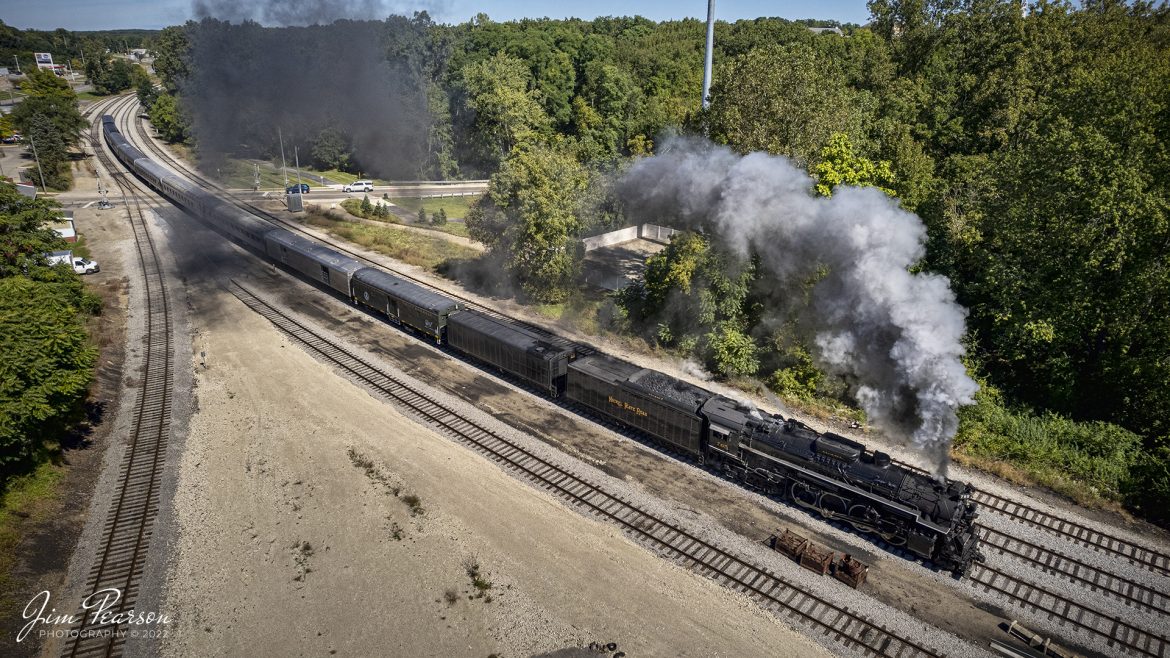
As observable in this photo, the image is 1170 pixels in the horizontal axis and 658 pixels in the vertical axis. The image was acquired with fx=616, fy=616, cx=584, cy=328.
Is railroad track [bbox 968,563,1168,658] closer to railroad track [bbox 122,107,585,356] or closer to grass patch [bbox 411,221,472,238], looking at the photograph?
railroad track [bbox 122,107,585,356]

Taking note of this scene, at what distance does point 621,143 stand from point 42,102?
69810 millimetres

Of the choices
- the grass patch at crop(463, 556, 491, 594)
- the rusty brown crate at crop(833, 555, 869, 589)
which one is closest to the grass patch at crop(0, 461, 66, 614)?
the grass patch at crop(463, 556, 491, 594)

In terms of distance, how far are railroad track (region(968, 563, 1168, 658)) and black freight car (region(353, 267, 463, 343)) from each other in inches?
969

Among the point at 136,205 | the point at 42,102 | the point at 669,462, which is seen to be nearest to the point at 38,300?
the point at 669,462

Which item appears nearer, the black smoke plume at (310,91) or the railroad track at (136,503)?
the railroad track at (136,503)

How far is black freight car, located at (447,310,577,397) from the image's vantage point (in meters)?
26.8

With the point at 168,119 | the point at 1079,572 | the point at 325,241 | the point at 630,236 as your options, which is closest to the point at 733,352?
the point at 1079,572

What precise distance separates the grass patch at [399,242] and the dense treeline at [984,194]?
31.1ft

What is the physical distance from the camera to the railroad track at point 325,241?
29281 mm

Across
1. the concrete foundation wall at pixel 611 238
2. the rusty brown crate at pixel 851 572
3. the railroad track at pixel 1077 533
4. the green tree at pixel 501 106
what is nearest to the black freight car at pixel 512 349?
the rusty brown crate at pixel 851 572

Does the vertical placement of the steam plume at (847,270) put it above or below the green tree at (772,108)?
below

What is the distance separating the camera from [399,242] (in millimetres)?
51969

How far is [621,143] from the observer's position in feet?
235

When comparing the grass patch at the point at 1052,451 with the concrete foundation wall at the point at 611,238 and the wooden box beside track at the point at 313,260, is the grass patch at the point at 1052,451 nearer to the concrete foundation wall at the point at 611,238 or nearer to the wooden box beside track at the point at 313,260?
the concrete foundation wall at the point at 611,238
